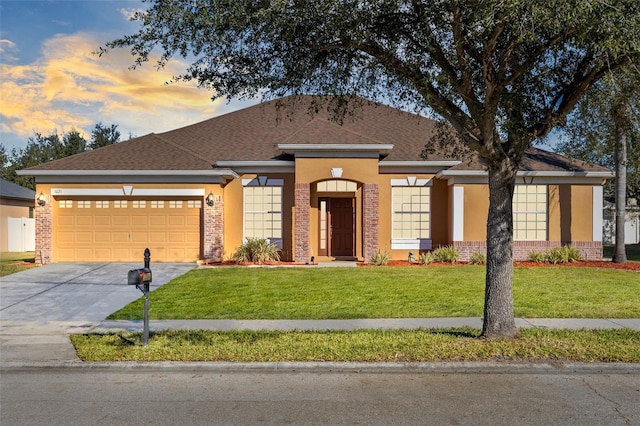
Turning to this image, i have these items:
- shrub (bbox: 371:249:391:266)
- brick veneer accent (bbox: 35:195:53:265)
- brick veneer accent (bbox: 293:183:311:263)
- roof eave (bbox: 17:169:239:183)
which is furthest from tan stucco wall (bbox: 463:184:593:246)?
brick veneer accent (bbox: 35:195:53:265)

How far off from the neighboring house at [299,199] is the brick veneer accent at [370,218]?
0.12 ft

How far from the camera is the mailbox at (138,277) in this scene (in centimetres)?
766

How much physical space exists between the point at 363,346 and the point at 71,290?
9247 mm

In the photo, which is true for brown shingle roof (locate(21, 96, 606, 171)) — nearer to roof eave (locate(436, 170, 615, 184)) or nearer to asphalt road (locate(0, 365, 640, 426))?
roof eave (locate(436, 170, 615, 184))

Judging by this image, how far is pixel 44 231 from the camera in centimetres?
1902

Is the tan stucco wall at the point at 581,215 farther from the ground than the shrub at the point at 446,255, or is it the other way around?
the tan stucco wall at the point at 581,215

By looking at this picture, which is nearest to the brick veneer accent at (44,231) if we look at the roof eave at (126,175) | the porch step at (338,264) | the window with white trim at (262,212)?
the roof eave at (126,175)

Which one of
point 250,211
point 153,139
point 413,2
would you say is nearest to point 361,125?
point 250,211

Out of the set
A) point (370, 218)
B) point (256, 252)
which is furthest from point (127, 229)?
point (370, 218)

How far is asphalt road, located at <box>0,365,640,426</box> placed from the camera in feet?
17.7

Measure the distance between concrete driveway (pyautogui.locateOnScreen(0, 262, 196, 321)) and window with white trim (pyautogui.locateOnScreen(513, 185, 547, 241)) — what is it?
496 inches

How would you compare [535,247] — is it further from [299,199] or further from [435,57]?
[435,57]

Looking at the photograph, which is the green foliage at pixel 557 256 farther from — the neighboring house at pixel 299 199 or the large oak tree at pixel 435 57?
the large oak tree at pixel 435 57

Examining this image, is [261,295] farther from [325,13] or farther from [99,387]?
[325,13]
